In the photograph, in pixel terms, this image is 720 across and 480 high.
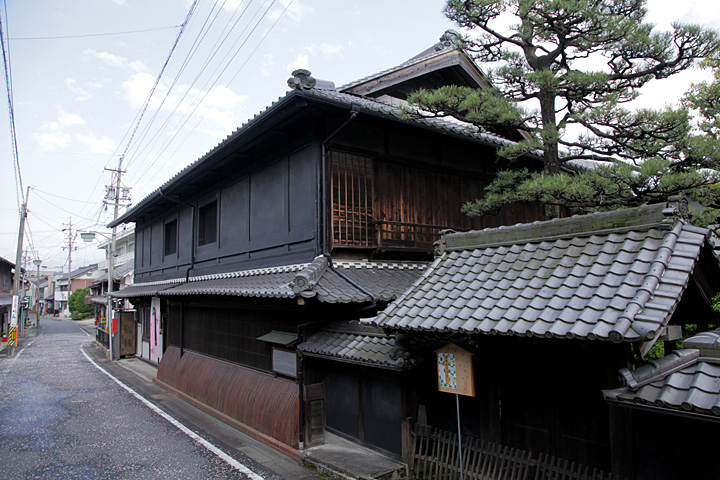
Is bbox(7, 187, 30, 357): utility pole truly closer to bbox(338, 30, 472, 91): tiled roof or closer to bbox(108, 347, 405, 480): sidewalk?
bbox(108, 347, 405, 480): sidewalk

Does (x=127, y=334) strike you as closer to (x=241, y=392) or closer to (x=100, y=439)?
(x=100, y=439)

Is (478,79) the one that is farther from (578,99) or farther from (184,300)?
(184,300)

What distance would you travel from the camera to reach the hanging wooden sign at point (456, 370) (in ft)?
18.9

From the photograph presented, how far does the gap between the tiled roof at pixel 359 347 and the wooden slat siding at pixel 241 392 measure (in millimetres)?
1439

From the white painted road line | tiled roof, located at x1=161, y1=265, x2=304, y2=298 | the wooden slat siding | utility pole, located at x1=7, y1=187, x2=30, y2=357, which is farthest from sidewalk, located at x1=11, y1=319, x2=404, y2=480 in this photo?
utility pole, located at x1=7, y1=187, x2=30, y2=357

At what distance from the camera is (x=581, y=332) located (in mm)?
4180

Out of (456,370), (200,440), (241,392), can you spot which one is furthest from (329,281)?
(200,440)

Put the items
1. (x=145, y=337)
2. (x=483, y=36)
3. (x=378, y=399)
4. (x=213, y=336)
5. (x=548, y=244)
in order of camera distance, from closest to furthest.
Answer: (x=548, y=244) → (x=378, y=399) → (x=483, y=36) → (x=213, y=336) → (x=145, y=337)

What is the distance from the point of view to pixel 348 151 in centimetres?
1026

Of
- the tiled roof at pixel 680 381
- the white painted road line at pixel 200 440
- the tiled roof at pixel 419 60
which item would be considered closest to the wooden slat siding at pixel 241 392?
the white painted road line at pixel 200 440

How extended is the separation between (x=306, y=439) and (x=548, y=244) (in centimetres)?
613

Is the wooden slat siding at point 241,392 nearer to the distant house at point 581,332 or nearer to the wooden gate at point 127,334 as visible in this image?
the distant house at point 581,332

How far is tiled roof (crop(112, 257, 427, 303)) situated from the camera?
777 cm

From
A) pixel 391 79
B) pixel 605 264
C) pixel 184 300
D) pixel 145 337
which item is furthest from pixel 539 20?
pixel 145 337
